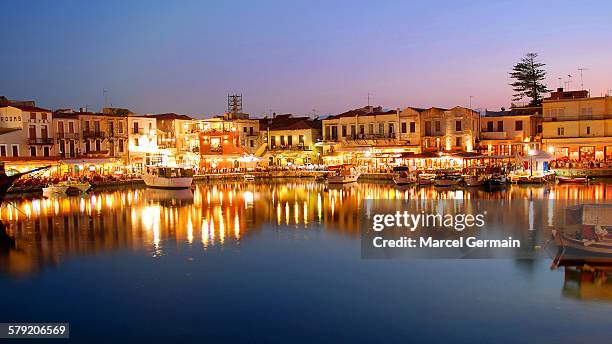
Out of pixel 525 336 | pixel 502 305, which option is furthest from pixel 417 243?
pixel 525 336

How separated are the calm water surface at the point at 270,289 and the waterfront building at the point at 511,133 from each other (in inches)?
1076

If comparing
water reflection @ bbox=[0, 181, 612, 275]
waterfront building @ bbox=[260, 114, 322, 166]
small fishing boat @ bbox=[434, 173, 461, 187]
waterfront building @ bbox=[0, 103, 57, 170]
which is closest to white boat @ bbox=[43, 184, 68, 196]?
water reflection @ bbox=[0, 181, 612, 275]

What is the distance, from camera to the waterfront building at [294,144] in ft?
173

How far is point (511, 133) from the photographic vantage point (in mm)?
45125

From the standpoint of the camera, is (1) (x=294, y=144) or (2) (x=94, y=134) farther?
(1) (x=294, y=144)

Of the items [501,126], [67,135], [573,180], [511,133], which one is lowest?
[573,180]

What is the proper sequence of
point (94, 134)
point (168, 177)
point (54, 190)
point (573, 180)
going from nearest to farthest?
point (54, 190) < point (573, 180) < point (168, 177) < point (94, 134)

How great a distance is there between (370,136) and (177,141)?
693 inches

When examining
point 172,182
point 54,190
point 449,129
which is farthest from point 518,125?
point 54,190

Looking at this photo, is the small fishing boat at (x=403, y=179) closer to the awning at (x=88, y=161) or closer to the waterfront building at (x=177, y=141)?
the waterfront building at (x=177, y=141)

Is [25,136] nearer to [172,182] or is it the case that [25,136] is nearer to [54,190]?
[54,190]

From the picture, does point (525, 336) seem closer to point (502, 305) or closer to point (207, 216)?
point (502, 305)

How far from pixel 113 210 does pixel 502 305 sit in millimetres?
19542

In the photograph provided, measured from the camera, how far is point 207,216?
23750 millimetres
